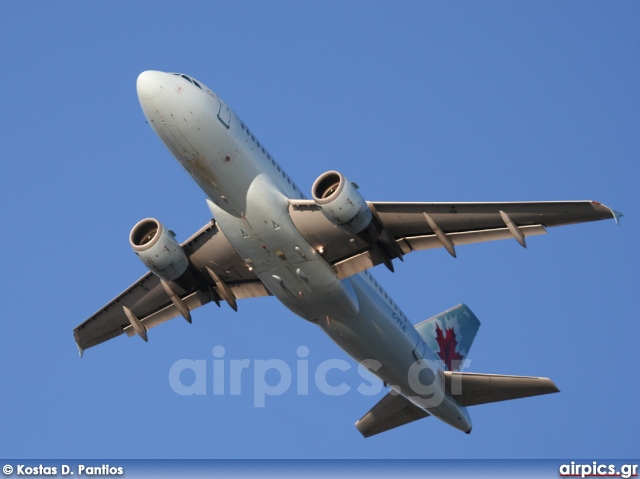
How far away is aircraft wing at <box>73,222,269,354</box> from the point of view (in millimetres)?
42438

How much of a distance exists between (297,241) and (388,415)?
13.0 m

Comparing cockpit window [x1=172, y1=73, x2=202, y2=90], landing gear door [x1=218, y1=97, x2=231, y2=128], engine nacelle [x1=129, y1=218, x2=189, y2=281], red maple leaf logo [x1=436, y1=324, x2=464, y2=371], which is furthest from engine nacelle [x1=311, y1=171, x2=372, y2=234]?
red maple leaf logo [x1=436, y1=324, x2=464, y2=371]

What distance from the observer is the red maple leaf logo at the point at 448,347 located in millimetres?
49469

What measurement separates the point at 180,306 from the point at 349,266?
767 cm

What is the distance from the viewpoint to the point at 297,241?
128 ft

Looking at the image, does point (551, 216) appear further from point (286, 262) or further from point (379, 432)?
point (379, 432)

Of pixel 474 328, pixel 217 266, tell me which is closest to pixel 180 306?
pixel 217 266

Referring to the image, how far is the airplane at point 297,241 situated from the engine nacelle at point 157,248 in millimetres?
44

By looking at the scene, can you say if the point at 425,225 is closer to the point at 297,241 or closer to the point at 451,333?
the point at 297,241

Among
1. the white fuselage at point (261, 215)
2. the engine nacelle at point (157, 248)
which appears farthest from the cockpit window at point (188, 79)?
the engine nacelle at point (157, 248)

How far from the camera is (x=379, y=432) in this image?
4922cm

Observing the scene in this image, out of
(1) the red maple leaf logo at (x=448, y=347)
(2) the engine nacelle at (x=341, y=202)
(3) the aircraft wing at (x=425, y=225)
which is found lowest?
(1) the red maple leaf logo at (x=448, y=347)

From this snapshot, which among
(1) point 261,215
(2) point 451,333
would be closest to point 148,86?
(1) point 261,215

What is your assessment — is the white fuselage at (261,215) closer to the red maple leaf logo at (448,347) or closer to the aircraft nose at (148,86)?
the aircraft nose at (148,86)
